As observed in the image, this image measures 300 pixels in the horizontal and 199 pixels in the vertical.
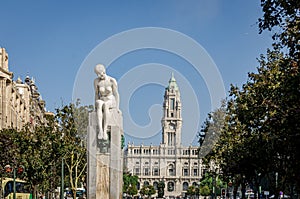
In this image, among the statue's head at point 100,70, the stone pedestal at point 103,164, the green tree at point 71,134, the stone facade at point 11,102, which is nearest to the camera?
the stone pedestal at point 103,164

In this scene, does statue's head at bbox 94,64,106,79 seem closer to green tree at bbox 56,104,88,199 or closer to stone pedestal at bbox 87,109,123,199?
stone pedestal at bbox 87,109,123,199

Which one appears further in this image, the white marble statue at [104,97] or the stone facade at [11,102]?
the stone facade at [11,102]

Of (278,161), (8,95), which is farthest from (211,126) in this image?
(8,95)

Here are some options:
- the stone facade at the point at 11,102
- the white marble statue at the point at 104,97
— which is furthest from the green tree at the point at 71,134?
the white marble statue at the point at 104,97

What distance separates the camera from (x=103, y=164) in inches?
888

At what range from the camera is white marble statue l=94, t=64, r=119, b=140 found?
22.6 meters

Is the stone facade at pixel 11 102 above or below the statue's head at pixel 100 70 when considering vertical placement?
above

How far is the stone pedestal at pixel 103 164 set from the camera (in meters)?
22.5

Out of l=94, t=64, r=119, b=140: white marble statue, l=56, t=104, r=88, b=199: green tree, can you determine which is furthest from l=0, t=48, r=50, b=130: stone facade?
l=94, t=64, r=119, b=140: white marble statue

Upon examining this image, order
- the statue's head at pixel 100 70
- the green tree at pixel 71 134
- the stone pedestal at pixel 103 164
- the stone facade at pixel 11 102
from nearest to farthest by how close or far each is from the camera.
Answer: the stone pedestal at pixel 103 164 < the statue's head at pixel 100 70 < the green tree at pixel 71 134 < the stone facade at pixel 11 102

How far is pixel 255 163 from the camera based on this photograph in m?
42.0

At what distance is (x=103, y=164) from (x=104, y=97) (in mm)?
2511

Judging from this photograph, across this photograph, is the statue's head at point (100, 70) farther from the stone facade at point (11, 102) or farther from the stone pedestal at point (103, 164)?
the stone facade at point (11, 102)

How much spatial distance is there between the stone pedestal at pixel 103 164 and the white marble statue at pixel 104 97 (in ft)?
0.76
